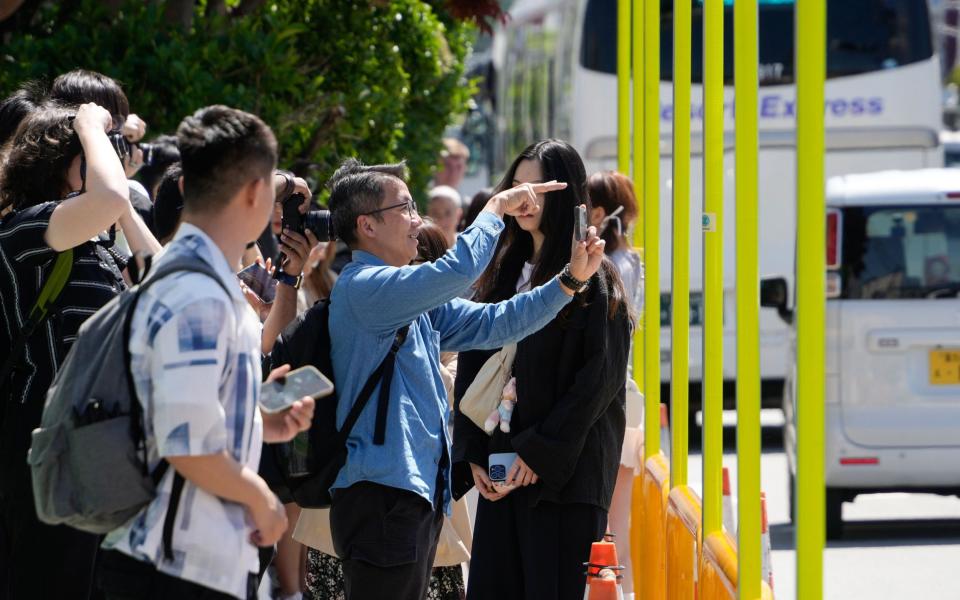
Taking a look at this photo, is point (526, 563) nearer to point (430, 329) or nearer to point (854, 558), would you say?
point (430, 329)

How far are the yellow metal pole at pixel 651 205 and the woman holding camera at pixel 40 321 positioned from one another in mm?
2202

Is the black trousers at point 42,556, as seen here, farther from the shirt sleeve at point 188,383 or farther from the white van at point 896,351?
the white van at point 896,351

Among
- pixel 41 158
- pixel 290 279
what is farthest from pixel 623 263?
pixel 41 158

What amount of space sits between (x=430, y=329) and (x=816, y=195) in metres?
1.40

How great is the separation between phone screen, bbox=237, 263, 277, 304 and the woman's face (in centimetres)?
97

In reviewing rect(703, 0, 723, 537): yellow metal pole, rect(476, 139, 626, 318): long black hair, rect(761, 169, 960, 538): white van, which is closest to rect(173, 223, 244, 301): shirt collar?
rect(703, 0, 723, 537): yellow metal pole

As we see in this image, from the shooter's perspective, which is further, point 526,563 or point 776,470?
point 776,470

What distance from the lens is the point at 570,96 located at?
13.8 m

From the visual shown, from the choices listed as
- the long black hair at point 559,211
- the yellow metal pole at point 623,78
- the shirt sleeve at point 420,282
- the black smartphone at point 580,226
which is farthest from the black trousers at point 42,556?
the yellow metal pole at point 623,78

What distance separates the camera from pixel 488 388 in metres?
4.95

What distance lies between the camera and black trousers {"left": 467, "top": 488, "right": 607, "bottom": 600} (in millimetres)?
4758

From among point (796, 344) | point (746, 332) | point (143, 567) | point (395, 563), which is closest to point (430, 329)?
point (395, 563)

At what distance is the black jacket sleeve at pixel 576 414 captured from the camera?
15.4 feet

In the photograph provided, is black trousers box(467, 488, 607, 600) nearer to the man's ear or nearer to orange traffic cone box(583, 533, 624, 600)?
orange traffic cone box(583, 533, 624, 600)
